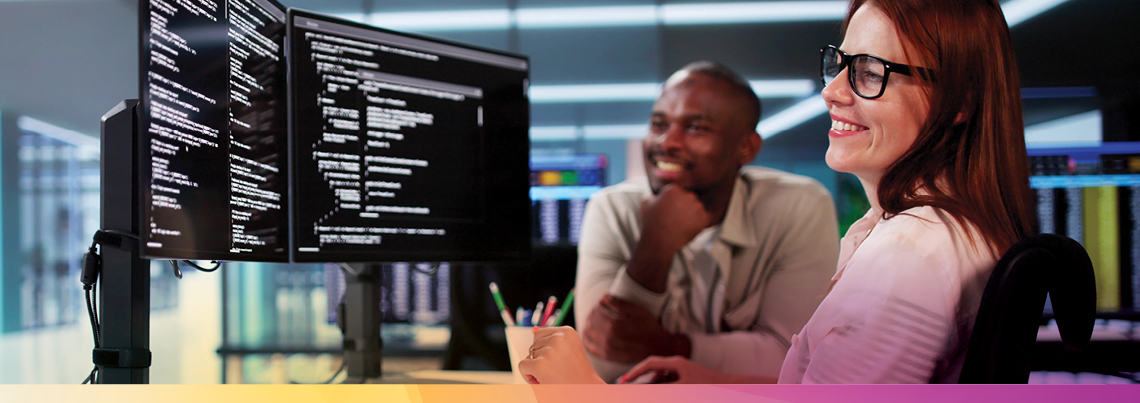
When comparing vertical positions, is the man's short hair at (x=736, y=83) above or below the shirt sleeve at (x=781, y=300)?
above

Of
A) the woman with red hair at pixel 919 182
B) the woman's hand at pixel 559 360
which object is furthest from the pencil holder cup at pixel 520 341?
the woman with red hair at pixel 919 182

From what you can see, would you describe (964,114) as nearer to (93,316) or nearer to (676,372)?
(676,372)

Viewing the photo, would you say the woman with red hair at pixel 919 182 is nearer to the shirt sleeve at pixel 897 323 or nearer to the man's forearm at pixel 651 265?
the shirt sleeve at pixel 897 323

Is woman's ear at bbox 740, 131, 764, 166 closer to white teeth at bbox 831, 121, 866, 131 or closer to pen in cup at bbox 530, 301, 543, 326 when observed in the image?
pen in cup at bbox 530, 301, 543, 326

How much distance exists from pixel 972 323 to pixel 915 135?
0.70 feet

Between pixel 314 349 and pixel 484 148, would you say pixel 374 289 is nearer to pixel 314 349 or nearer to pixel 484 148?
pixel 484 148

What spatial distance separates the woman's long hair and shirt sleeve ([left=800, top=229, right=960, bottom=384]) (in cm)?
9

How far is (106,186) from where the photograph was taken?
77 centimetres

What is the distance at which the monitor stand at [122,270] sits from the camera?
29.5 inches

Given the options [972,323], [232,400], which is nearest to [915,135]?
[972,323]

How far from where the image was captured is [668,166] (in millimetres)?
1744

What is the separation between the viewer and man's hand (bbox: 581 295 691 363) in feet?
5.56

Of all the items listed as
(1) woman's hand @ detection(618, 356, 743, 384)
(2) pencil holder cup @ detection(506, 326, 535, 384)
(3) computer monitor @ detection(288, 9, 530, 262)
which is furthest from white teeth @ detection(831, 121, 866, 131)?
(1) woman's hand @ detection(618, 356, 743, 384)

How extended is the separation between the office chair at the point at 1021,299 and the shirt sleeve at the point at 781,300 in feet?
3.16
